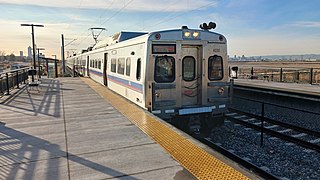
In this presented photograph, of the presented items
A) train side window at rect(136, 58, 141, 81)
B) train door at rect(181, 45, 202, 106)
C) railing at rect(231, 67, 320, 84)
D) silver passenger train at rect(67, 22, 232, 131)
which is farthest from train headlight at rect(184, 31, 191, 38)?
railing at rect(231, 67, 320, 84)

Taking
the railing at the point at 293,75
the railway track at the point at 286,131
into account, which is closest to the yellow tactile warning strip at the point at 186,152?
the railway track at the point at 286,131

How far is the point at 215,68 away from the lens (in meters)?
9.02

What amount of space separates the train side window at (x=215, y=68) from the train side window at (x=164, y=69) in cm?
133

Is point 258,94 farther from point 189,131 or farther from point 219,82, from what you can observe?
point 189,131

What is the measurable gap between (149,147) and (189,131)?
12.1 feet

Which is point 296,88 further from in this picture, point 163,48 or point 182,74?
point 163,48

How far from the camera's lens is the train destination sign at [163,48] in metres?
8.16

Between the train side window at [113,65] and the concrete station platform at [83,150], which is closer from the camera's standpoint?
the concrete station platform at [83,150]

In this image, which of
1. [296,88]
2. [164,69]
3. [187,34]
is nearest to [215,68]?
[187,34]

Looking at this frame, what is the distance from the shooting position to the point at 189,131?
345 inches

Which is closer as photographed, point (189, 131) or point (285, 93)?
point (189, 131)

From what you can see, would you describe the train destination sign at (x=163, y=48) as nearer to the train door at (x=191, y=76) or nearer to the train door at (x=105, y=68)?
the train door at (x=191, y=76)

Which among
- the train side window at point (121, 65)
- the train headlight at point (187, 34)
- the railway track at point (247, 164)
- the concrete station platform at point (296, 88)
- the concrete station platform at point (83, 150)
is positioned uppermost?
the train headlight at point (187, 34)

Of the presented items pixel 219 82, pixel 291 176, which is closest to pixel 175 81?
pixel 219 82
